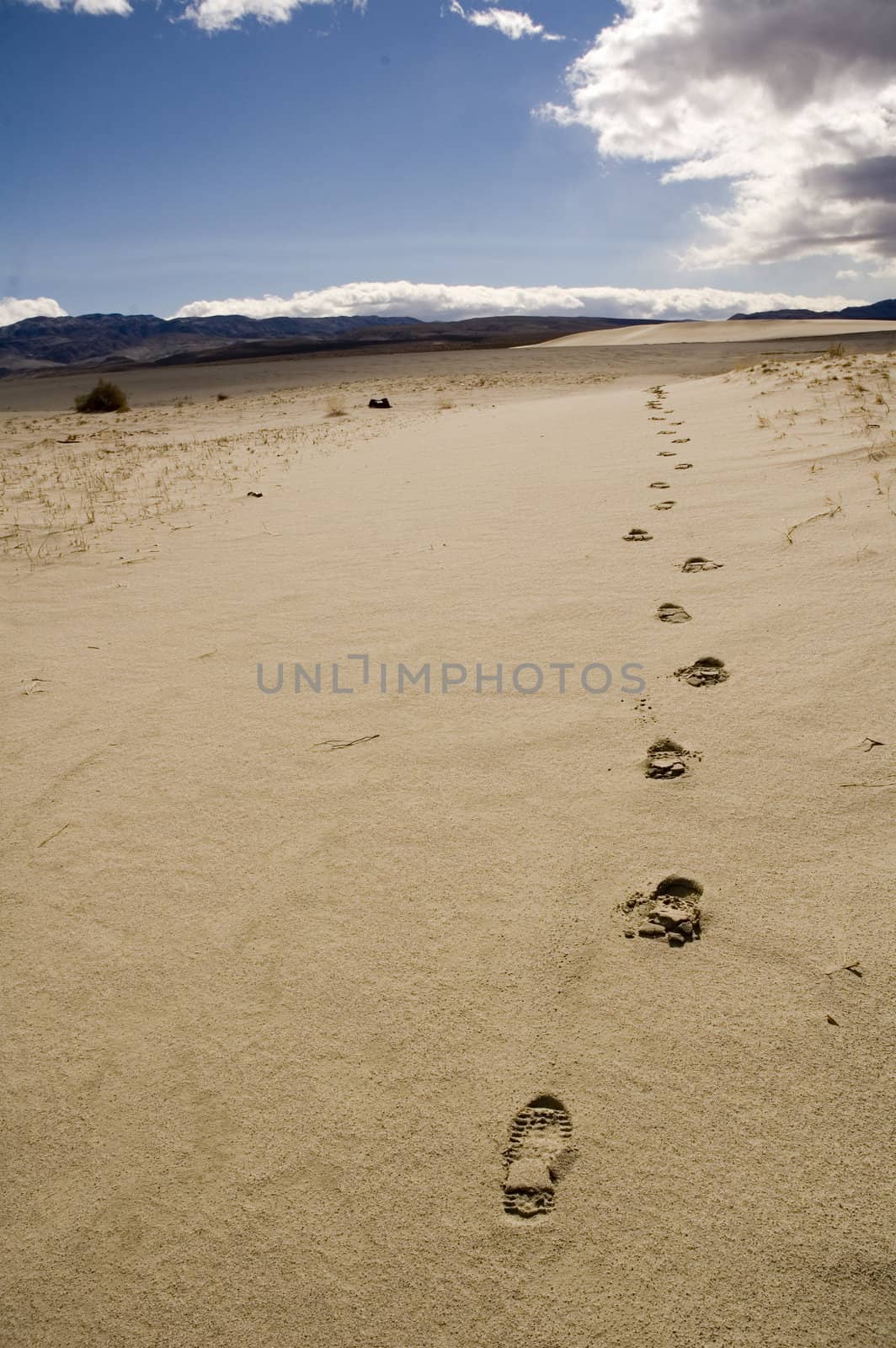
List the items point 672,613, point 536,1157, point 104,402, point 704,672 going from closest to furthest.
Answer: point 536,1157 → point 704,672 → point 672,613 → point 104,402

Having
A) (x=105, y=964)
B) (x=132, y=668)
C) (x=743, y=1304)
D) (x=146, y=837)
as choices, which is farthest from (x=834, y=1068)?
(x=132, y=668)

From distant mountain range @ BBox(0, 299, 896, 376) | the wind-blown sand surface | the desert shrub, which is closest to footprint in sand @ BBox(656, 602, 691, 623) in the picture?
the wind-blown sand surface

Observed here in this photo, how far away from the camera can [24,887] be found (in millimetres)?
1705

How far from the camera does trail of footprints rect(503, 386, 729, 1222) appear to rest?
1053mm

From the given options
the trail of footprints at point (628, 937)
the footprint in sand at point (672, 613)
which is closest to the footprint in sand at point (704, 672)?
the trail of footprints at point (628, 937)

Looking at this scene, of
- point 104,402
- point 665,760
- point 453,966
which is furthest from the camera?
point 104,402

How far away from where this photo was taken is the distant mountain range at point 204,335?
62.3 metres

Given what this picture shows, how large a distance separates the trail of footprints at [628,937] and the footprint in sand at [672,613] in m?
0.33

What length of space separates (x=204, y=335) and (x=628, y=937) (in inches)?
5442

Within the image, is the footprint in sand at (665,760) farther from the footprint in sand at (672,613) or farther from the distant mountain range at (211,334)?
the distant mountain range at (211,334)

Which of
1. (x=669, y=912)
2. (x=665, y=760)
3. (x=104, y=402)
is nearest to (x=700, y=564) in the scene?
(x=665, y=760)

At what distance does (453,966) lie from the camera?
140 cm

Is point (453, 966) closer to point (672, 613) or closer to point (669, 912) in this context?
point (669, 912)

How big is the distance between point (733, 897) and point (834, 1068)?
0.36 metres
